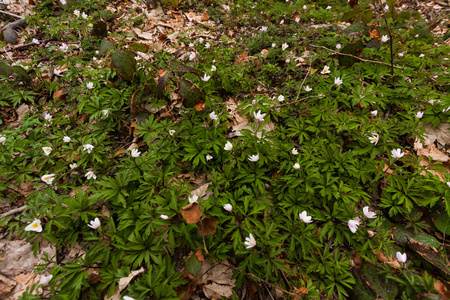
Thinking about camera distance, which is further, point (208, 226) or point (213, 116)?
point (213, 116)

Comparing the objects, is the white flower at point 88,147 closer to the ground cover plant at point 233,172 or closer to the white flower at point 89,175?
the ground cover plant at point 233,172

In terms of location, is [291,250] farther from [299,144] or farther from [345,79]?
[345,79]

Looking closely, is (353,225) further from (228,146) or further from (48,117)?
(48,117)

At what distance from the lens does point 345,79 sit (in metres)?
2.99

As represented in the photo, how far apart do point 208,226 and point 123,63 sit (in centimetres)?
263

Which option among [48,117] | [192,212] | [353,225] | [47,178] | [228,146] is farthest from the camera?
[48,117]

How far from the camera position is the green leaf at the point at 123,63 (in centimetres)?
294

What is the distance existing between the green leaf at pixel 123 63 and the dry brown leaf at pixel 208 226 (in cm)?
246

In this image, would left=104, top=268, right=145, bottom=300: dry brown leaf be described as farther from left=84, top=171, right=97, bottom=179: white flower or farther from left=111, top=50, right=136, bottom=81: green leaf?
left=111, top=50, right=136, bottom=81: green leaf

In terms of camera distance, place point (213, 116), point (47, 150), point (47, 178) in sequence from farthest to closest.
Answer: point (213, 116)
point (47, 150)
point (47, 178)

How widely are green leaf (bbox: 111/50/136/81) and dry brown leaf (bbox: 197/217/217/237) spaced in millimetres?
2462

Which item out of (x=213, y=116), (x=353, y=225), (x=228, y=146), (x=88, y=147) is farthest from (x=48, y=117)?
(x=353, y=225)

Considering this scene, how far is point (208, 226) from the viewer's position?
76.8 inches

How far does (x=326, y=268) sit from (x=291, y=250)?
13.9 inches
